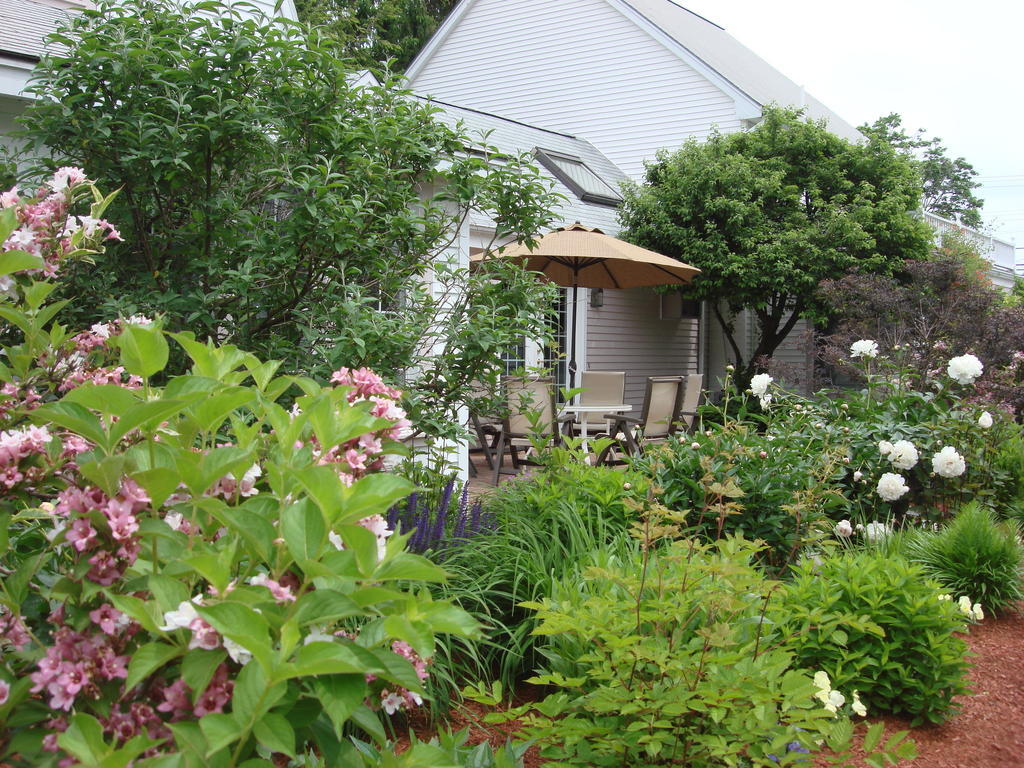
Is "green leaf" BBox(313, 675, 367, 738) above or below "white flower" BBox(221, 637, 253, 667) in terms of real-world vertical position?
below

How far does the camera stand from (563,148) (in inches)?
625

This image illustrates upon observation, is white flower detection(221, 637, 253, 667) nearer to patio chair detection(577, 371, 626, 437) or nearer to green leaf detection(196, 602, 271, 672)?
green leaf detection(196, 602, 271, 672)

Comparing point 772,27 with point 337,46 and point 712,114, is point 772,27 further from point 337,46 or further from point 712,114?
point 337,46

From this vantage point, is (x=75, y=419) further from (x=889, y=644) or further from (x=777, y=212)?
(x=777, y=212)

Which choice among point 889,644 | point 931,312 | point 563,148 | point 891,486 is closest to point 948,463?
A: point 891,486

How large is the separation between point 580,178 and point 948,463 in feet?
35.3

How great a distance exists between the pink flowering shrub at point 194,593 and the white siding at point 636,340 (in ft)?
42.4

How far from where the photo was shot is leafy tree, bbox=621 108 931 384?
543 inches

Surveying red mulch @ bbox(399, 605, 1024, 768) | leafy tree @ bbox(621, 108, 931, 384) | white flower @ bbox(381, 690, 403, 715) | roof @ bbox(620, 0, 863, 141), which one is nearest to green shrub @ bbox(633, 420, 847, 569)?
red mulch @ bbox(399, 605, 1024, 768)

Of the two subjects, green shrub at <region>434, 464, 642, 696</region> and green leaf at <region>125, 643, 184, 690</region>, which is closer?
green leaf at <region>125, 643, 184, 690</region>

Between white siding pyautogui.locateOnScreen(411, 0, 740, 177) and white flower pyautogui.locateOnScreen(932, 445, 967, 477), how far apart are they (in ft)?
40.4

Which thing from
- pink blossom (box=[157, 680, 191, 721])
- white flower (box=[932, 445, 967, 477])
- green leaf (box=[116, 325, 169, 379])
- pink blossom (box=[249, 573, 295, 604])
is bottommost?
white flower (box=[932, 445, 967, 477])

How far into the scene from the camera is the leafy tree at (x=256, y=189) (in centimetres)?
403

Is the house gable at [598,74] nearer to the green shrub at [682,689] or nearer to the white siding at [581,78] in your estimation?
the white siding at [581,78]
